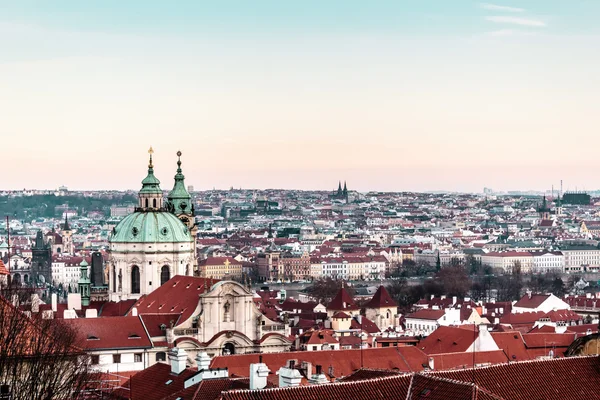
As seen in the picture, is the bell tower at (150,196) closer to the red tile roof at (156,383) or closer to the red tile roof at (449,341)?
the red tile roof at (449,341)

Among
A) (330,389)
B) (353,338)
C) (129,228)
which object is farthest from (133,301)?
(330,389)

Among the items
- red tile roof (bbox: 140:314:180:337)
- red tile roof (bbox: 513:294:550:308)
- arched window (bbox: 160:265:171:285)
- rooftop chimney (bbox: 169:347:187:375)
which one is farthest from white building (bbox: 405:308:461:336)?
rooftop chimney (bbox: 169:347:187:375)

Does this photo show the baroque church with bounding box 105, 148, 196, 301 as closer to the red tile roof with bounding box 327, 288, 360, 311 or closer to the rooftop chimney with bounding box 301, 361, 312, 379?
the red tile roof with bounding box 327, 288, 360, 311

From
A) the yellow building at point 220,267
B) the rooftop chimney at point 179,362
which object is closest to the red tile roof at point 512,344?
the rooftop chimney at point 179,362

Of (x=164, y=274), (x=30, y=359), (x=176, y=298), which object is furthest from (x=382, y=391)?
(x=164, y=274)

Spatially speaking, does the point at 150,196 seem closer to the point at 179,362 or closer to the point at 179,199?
the point at 179,199

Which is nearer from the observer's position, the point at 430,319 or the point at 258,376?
the point at 258,376
